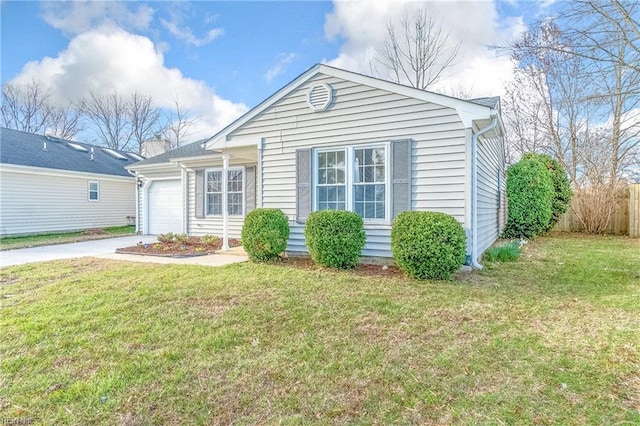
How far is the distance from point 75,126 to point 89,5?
2149cm

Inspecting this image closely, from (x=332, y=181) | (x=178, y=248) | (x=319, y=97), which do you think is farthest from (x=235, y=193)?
(x=319, y=97)

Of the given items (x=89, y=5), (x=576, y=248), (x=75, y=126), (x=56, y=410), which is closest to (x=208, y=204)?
(x=89, y=5)

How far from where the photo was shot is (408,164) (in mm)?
6352

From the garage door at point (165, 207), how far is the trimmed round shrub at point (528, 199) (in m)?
11.6

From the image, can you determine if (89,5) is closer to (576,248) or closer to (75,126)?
(576,248)

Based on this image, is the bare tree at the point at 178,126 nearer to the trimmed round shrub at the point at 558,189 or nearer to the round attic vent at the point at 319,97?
the round attic vent at the point at 319,97

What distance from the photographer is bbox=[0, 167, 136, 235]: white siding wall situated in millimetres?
12625

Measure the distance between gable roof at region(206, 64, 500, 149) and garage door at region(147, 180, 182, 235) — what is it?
5.16 metres

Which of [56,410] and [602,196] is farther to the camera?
[602,196]

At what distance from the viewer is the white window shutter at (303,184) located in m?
7.35

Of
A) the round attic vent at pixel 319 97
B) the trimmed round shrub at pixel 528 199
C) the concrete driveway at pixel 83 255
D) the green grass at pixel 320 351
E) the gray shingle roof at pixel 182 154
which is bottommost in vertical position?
the green grass at pixel 320 351

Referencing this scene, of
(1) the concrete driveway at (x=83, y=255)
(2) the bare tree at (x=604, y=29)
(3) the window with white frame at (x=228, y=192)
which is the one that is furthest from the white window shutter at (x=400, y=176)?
(3) the window with white frame at (x=228, y=192)

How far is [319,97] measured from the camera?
719cm

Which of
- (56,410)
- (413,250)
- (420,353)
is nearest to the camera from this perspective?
(56,410)
